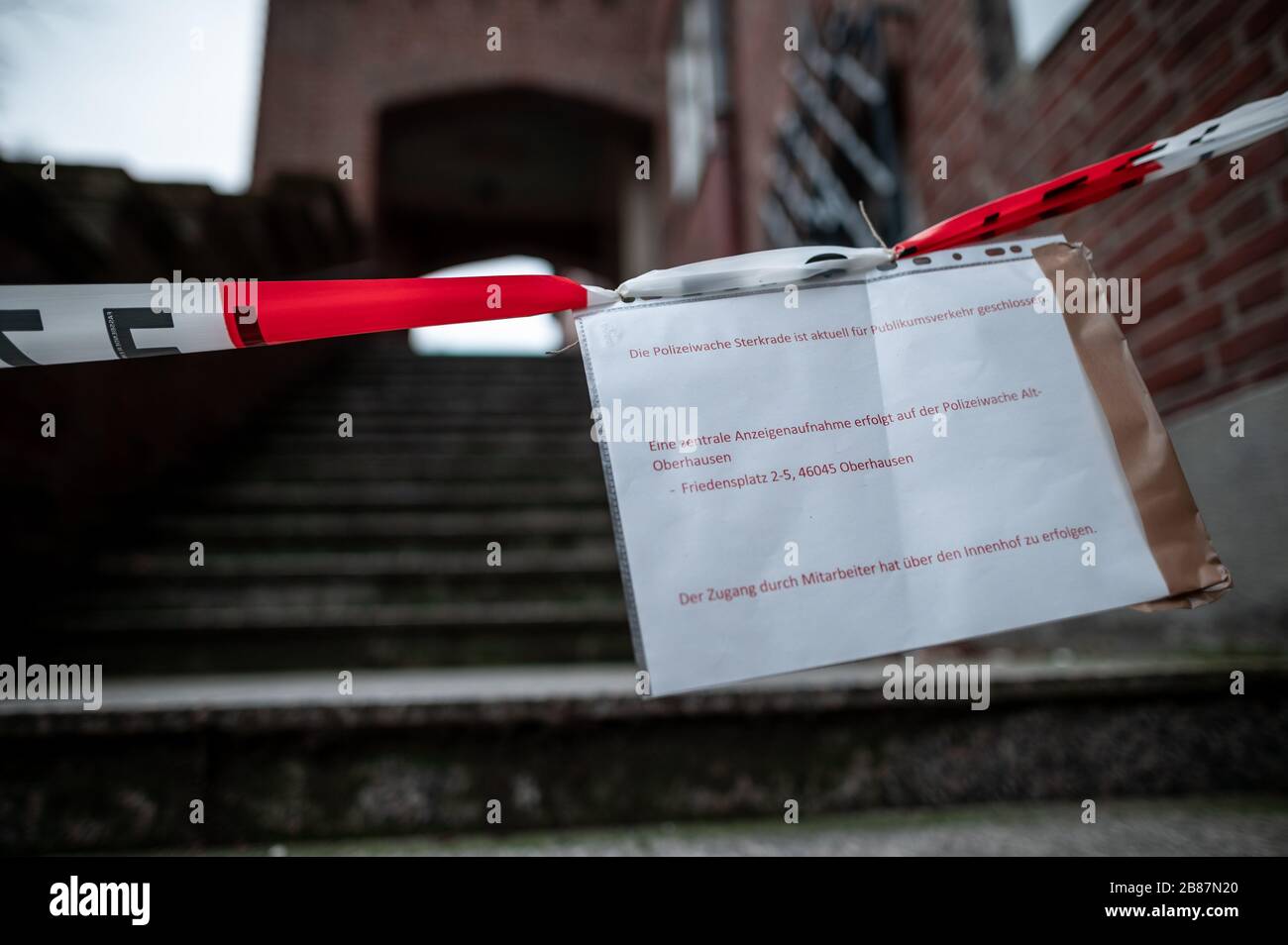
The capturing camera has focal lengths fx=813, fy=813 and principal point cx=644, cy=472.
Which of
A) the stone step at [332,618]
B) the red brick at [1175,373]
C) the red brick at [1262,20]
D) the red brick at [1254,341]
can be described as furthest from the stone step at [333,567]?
the red brick at [1262,20]

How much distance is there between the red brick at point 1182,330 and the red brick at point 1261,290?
2.4 inches

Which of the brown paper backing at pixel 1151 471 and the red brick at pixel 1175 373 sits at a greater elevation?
the red brick at pixel 1175 373

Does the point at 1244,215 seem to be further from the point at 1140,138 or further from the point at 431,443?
the point at 431,443

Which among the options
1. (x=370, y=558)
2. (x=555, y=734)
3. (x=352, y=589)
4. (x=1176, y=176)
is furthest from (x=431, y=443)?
(x=1176, y=176)

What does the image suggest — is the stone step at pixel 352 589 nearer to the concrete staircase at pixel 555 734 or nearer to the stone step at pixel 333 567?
the stone step at pixel 333 567

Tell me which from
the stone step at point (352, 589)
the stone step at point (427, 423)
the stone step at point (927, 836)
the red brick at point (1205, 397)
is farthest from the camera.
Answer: the stone step at point (427, 423)

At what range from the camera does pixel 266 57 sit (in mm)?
7230

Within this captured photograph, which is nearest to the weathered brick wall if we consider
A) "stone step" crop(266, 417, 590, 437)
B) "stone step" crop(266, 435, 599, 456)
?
"stone step" crop(266, 435, 599, 456)

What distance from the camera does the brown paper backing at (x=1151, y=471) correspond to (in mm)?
831

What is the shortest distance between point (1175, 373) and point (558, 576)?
1526 mm

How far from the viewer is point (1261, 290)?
1.41 metres

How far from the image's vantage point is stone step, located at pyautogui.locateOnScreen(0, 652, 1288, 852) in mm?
1161

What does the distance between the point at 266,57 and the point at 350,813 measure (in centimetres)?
791

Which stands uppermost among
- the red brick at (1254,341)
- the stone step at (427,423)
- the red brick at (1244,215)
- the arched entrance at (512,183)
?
the arched entrance at (512,183)
